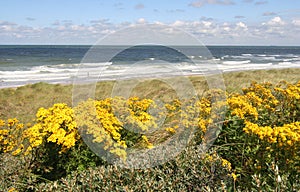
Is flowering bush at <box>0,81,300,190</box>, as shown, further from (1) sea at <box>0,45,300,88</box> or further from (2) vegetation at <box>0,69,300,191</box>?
(1) sea at <box>0,45,300,88</box>

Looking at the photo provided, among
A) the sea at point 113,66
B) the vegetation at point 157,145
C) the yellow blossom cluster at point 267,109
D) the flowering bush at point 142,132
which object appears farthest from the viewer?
the sea at point 113,66

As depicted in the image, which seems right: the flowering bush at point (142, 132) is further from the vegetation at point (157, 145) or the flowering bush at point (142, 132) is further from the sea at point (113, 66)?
the sea at point (113, 66)

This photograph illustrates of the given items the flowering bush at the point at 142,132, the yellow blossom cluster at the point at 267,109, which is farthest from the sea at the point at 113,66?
the flowering bush at the point at 142,132

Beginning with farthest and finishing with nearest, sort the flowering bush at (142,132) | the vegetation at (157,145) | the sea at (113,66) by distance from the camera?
the sea at (113,66), the flowering bush at (142,132), the vegetation at (157,145)

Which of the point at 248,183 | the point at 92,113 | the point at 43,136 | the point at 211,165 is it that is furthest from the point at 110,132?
the point at 248,183

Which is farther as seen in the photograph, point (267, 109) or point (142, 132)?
point (267, 109)

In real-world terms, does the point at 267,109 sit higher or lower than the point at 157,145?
higher

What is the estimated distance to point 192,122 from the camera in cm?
391

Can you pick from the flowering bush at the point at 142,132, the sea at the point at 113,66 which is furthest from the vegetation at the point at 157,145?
the sea at the point at 113,66

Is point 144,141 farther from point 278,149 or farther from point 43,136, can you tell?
point 278,149

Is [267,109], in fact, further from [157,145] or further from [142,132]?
[142,132]

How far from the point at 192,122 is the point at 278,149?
1190 millimetres

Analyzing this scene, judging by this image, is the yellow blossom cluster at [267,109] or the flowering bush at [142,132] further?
the yellow blossom cluster at [267,109]

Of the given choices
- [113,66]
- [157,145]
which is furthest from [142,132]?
[113,66]
